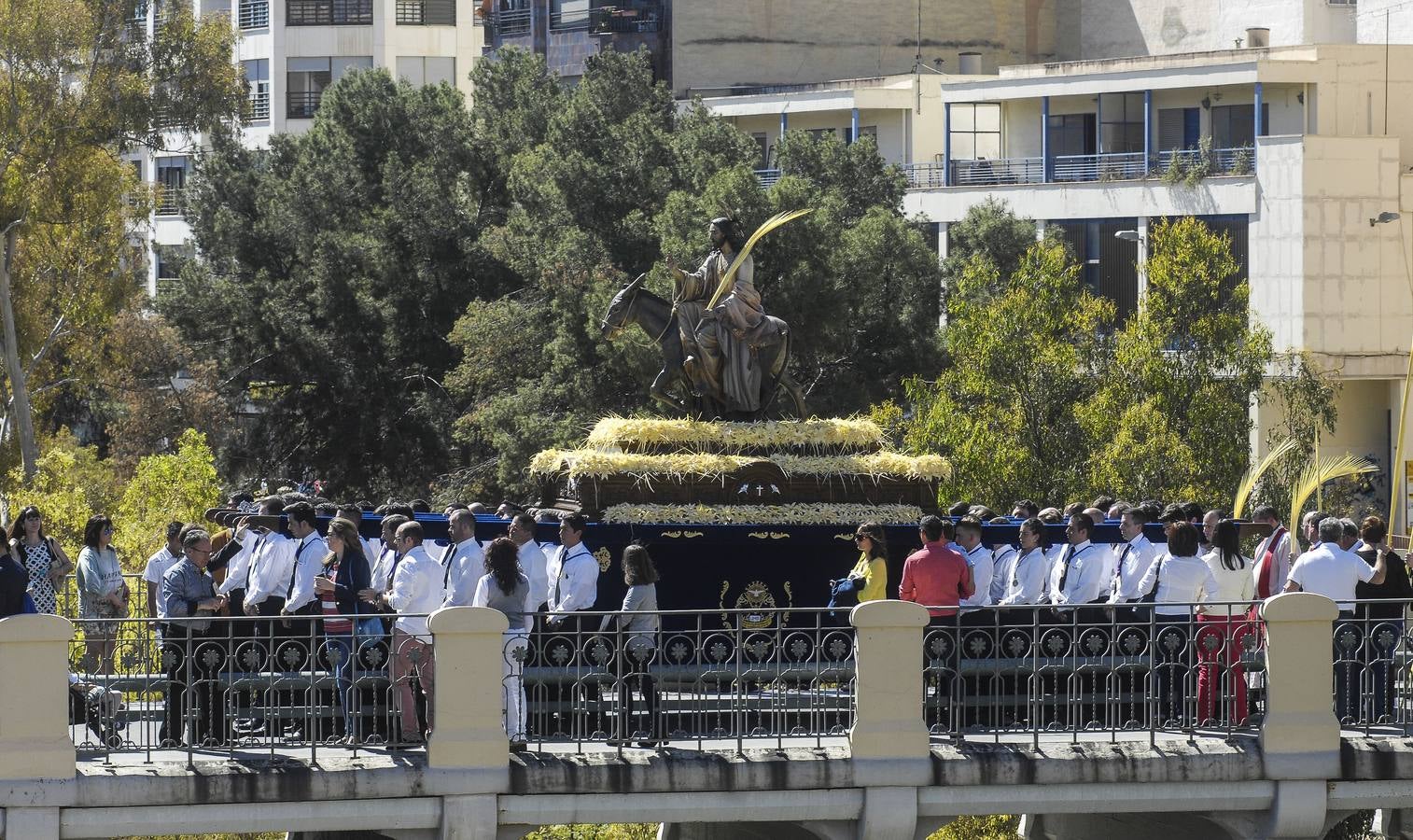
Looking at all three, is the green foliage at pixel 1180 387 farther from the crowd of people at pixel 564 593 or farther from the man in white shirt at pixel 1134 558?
the man in white shirt at pixel 1134 558

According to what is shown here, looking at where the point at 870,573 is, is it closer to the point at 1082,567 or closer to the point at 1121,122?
the point at 1082,567

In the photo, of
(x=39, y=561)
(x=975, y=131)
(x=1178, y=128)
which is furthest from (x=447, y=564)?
(x=975, y=131)

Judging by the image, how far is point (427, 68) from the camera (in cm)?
6925

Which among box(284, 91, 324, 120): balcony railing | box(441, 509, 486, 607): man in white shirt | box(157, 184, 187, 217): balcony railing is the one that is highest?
box(284, 91, 324, 120): balcony railing

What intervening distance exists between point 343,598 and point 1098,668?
500cm

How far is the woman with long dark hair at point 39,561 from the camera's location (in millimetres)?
18453

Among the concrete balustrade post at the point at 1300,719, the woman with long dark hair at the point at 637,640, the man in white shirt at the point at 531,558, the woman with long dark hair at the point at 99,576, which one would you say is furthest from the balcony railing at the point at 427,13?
the concrete balustrade post at the point at 1300,719

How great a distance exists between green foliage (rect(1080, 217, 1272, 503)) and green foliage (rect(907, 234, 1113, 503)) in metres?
0.55

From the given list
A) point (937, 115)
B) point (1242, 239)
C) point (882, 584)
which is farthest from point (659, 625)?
point (937, 115)

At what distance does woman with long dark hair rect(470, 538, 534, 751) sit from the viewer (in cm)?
1586

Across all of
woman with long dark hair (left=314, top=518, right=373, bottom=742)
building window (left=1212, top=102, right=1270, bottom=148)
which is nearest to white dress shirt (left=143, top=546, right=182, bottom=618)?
woman with long dark hair (left=314, top=518, right=373, bottom=742)

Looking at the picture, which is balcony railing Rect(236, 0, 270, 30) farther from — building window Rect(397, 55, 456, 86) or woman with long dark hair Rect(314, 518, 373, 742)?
woman with long dark hair Rect(314, 518, 373, 742)

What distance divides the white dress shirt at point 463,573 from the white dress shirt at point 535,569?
0.47m

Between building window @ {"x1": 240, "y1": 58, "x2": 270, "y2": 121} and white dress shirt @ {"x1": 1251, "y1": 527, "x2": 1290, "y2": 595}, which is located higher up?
building window @ {"x1": 240, "y1": 58, "x2": 270, "y2": 121}
